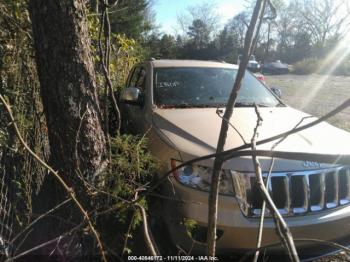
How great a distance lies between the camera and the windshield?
454 centimetres

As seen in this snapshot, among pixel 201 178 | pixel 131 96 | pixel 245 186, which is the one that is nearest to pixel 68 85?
pixel 201 178

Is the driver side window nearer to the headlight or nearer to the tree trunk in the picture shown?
the headlight

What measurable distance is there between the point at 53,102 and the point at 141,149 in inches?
34.5

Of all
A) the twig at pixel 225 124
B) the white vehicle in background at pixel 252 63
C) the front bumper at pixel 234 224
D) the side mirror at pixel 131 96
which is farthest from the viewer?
the side mirror at pixel 131 96

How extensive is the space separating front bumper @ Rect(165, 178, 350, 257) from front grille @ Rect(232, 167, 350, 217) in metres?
0.05

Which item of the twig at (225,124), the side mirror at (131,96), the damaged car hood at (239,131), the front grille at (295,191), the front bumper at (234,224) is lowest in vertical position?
the front bumper at (234,224)

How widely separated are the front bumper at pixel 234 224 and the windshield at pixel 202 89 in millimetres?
1588

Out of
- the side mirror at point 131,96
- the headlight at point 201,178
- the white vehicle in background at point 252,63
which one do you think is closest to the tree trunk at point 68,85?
the headlight at point 201,178

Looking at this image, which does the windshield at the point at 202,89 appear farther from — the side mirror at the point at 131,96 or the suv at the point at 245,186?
the suv at the point at 245,186

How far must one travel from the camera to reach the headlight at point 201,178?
9.72ft

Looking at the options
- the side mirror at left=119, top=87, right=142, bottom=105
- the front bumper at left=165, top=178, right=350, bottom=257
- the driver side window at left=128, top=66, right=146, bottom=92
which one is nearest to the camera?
the front bumper at left=165, top=178, right=350, bottom=257

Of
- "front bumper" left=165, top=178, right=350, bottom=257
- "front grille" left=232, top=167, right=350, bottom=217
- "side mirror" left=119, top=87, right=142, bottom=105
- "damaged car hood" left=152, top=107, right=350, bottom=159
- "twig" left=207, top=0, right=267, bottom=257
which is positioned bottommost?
"front bumper" left=165, top=178, right=350, bottom=257

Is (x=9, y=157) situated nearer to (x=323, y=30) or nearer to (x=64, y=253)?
(x=64, y=253)

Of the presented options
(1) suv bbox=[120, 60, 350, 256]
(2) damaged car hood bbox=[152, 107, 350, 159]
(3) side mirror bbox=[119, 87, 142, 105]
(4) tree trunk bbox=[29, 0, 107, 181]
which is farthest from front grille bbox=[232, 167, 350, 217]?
(3) side mirror bbox=[119, 87, 142, 105]
